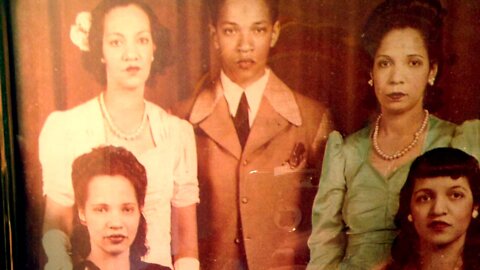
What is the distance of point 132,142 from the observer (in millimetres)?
1582

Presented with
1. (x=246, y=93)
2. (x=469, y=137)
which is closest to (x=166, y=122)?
(x=246, y=93)

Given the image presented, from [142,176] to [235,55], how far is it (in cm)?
37

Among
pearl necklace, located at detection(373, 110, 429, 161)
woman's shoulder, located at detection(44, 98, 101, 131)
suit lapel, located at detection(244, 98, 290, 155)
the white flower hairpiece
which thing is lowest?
pearl necklace, located at detection(373, 110, 429, 161)

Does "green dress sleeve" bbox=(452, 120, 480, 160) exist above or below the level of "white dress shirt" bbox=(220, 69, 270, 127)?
below

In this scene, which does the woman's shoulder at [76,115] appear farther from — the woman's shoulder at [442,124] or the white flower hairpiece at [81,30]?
the woman's shoulder at [442,124]

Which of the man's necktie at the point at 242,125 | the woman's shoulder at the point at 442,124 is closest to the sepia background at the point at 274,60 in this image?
the woman's shoulder at the point at 442,124

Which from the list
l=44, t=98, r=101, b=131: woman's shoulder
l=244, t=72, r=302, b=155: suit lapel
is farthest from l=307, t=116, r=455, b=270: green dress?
l=44, t=98, r=101, b=131: woman's shoulder

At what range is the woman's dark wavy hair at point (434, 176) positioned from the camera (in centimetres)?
151

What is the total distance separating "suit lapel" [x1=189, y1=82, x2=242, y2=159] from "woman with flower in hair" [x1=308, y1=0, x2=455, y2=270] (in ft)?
0.75

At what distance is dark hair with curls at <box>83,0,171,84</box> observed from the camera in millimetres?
1538

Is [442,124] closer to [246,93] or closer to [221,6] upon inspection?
[246,93]

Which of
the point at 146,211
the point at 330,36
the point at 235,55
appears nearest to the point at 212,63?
the point at 235,55

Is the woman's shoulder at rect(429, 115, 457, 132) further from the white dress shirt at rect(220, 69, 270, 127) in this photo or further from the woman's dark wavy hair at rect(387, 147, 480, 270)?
the white dress shirt at rect(220, 69, 270, 127)

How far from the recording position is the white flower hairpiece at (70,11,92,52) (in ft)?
5.07
